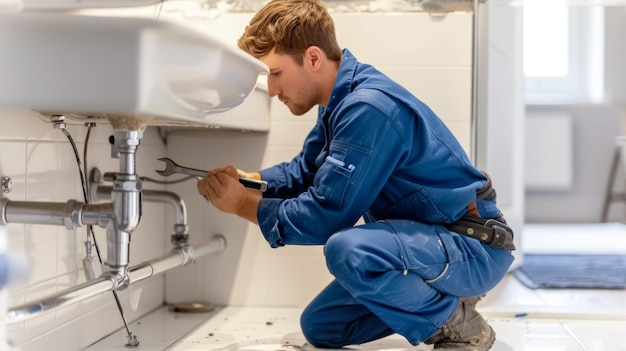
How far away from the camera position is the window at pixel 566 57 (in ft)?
Answer: 13.9

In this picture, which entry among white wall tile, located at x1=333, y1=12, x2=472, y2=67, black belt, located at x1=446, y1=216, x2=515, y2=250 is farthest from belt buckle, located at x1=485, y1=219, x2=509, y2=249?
white wall tile, located at x1=333, y1=12, x2=472, y2=67

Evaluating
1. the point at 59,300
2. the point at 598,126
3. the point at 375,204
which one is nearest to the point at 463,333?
the point at 375,204

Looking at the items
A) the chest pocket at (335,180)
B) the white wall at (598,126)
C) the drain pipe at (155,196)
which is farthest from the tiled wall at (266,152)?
the white wall at (598,126)

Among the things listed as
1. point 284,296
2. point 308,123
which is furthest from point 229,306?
Result: point 308,123

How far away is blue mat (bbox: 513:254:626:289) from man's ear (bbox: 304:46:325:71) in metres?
1.36

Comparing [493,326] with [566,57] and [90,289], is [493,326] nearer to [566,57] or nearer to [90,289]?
[90,289]

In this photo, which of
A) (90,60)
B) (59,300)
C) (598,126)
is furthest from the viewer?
(598,126)

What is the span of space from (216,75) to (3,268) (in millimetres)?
399

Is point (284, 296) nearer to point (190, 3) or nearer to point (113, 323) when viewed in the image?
point (113, 323)

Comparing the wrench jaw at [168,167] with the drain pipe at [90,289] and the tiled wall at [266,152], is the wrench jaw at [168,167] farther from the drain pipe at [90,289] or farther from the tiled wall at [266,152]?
the tiled wall at [266,152]

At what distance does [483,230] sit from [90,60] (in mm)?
883

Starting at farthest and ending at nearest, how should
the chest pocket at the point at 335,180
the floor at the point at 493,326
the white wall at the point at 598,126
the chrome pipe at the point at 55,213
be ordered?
the white wall at the point at 598,126, the floor at the point at 493,326, the chest pocket at the point at 335,180, the chrome pipe at the point at 55,213

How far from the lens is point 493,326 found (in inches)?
71.9

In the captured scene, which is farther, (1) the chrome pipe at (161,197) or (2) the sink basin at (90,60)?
(1) the chrome pipe at (161,197)
